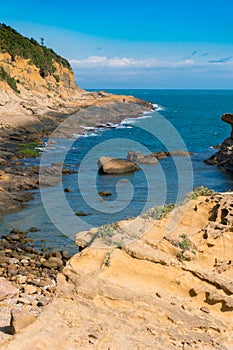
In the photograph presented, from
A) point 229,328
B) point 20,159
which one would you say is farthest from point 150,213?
point 20,159

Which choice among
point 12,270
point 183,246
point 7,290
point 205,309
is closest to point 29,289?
point 7,290

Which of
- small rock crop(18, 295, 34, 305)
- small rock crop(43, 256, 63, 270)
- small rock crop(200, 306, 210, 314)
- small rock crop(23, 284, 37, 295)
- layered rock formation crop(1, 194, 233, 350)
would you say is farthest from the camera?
small rock crop(43, 256, 63, 270)

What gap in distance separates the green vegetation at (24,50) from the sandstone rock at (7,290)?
263ft

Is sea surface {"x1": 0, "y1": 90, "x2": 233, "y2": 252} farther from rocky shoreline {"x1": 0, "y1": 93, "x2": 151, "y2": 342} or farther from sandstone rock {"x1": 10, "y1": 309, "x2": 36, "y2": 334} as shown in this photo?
sandstone rock {"x1": 10, "y1": 309, "x2": 36, "y2": 334}

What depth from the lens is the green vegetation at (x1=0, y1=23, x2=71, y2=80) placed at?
90.1 meters

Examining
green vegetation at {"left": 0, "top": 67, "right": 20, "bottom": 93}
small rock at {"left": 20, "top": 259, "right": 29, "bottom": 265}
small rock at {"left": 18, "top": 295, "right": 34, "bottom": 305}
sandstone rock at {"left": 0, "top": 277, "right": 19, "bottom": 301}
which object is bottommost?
small rock at {"left": 20, "top": 259, "right": 29, "bottom": 265}

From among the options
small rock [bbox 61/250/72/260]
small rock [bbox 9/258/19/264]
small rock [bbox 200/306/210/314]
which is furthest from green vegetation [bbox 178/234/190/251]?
small rock [bbox 9/258/19/264]

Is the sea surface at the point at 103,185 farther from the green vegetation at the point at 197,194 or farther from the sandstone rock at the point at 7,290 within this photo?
the green vegetation at the point at 197,194

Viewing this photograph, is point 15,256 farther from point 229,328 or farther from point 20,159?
point 20,159

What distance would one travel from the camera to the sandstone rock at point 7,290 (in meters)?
14.4

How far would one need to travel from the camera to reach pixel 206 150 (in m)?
57.0

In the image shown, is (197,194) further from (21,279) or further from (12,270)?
(12,270)

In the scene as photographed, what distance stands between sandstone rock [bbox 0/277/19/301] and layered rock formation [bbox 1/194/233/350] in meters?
5.34

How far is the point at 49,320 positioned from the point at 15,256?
10548 mm
